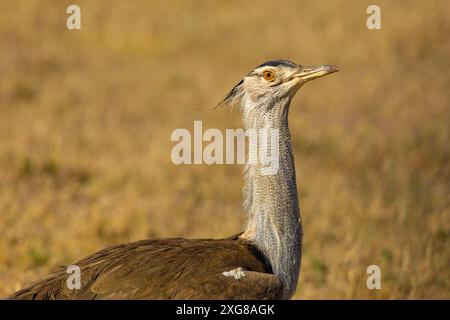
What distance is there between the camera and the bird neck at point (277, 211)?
3.15m

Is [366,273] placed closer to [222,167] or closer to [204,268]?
[204,268]

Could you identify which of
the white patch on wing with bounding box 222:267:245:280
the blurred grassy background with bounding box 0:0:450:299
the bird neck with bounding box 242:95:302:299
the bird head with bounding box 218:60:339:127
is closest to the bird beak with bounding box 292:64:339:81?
the bird head with bounding box 218:60:339:127

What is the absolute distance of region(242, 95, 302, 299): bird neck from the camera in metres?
3.15

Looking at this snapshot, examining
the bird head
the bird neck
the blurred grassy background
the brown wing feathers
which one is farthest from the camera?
the blurred grassy background

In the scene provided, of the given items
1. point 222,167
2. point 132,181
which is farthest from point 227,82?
point 132,181

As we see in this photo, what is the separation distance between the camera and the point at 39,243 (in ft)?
14.9

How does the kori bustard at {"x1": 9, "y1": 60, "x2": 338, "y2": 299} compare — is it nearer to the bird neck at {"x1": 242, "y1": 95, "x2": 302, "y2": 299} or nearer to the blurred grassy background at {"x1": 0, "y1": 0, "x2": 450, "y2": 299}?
the bird neck at {"x1": 242, "y1": 95, "x2": 302, "y2": 299}

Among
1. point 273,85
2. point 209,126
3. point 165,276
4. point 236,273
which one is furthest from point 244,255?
point 209,126

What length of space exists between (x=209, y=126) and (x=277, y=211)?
392 cm

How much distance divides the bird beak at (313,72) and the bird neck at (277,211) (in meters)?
0.17

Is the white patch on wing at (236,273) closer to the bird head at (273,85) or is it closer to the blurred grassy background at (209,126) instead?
the bird head at (273,85)

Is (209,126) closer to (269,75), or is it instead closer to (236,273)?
(269,75)

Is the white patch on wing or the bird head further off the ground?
the bird head

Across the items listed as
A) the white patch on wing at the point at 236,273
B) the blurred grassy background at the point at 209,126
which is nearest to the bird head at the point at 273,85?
the blurred grassy background at the point at 209,126
